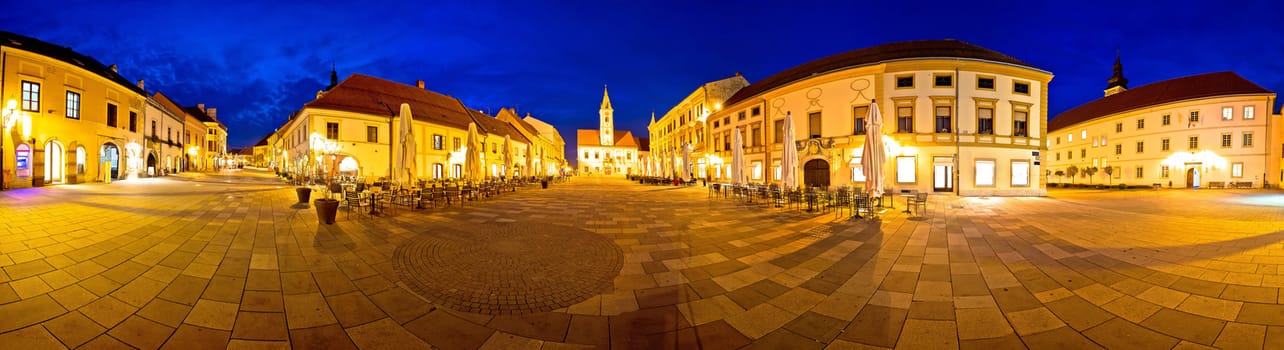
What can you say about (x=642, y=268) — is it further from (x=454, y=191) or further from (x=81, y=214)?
(x=81, y=214)

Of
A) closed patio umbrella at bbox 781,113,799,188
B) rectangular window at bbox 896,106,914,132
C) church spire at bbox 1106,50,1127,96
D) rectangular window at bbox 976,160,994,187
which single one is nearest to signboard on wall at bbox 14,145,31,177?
closed patio umbrella at bbox 781,113,799,188

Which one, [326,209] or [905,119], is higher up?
[905,119]

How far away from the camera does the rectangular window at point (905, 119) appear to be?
21953mm

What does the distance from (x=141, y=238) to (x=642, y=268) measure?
8379 millimetres

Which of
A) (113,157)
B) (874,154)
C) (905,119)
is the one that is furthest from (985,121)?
(113,157)

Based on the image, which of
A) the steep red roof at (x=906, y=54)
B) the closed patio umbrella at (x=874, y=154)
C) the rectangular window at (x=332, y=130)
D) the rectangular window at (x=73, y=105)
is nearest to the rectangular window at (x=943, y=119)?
the steep red roof at (x=906, y=54)

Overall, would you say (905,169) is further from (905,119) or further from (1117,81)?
(1117,81)

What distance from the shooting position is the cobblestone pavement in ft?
11.7

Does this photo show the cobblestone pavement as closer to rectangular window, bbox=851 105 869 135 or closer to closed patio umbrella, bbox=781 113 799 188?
closed patio umbrella, bbox=781 113 799 188

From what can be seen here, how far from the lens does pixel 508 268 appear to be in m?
5.59

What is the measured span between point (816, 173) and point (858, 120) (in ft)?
12.7

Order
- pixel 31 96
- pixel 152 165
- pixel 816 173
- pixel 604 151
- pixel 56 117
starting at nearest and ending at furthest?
pixel 31 96, pixel 56 117, pixel 816 173, pixel 152 165, pixel 604 151

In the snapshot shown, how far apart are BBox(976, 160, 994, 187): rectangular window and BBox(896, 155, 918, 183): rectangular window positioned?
10.4 ft

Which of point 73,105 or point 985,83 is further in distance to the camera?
point 985,83
